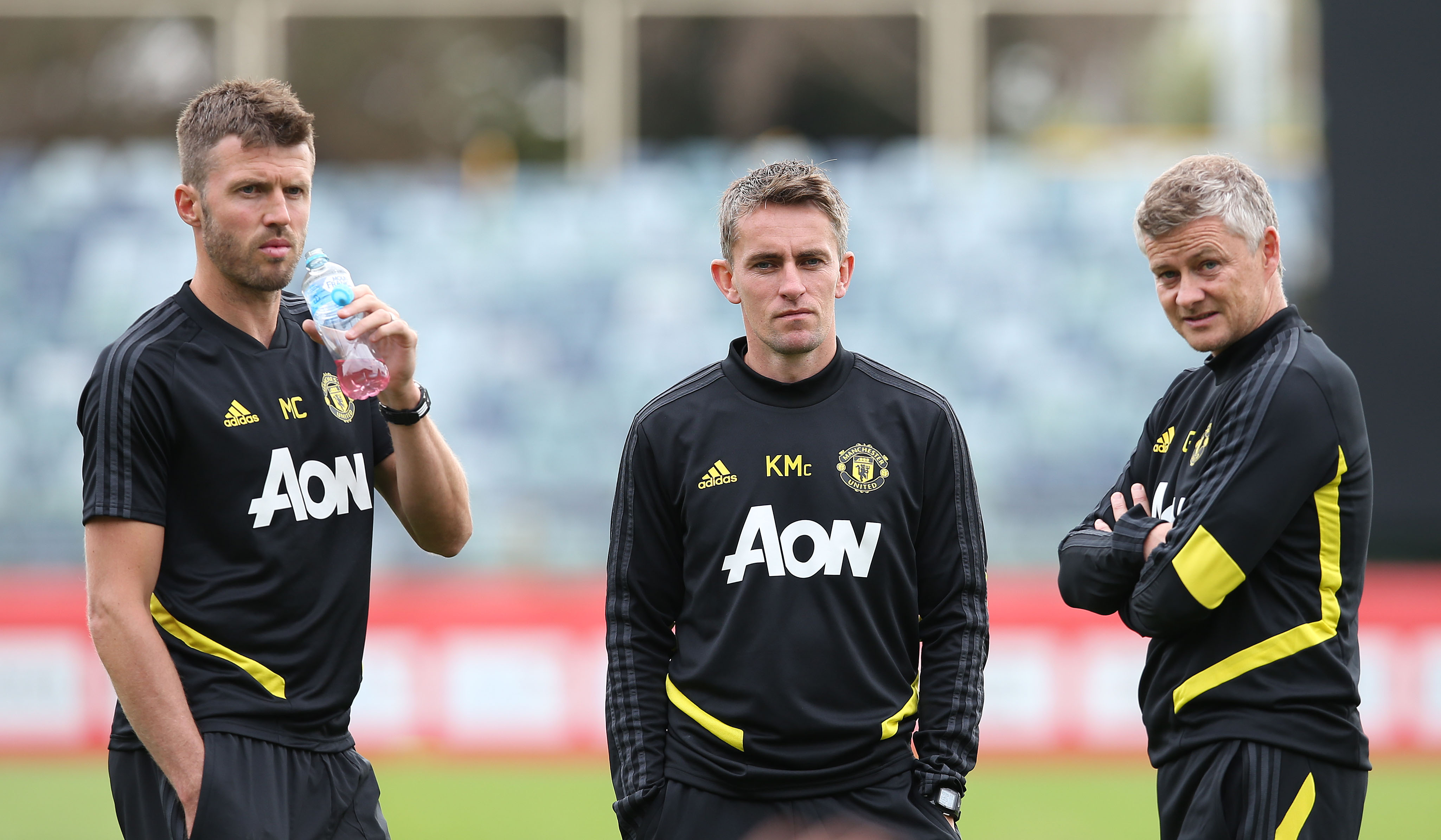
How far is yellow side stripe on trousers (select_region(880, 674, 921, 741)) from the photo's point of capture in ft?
10.0

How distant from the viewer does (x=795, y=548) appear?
3.10 metres

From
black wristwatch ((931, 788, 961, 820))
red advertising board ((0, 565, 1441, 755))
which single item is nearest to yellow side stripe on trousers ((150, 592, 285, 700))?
black wristwatch ((931, 788, 961, 820))

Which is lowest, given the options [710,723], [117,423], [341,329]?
[710,723]

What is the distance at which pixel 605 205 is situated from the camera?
14070mm

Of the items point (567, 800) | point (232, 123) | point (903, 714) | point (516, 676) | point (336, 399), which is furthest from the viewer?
point (516, 676)

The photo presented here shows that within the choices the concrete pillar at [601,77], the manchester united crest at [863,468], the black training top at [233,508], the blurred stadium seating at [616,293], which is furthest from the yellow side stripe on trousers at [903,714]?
the concrete pillar at [601,77]

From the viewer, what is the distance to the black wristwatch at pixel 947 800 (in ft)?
9.96

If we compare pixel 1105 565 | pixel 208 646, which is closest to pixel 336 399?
pixel 208 646

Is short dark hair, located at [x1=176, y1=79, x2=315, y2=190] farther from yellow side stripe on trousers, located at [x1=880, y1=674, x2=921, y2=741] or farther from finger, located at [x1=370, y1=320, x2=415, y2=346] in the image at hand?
yellow side stripe on trousers, located at [x1=880, y1=674, x2=921, y2=741]

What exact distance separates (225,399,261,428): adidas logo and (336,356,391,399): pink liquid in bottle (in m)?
0.23

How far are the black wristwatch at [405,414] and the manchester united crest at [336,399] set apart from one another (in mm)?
114

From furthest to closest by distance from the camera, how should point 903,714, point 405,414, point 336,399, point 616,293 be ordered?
point 616,293 < point 336,399 < point 405,414 < point 903,714

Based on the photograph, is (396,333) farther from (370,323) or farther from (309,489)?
(309,489)

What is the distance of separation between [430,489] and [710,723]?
892 millimetres
